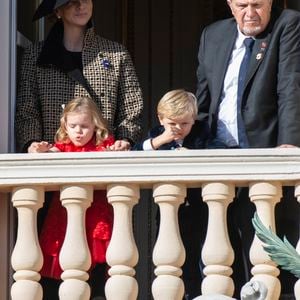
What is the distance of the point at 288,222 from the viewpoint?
8242 mm

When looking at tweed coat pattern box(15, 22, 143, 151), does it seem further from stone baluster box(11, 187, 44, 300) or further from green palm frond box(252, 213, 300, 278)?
green palm frond box(252, 213, 300, 278)

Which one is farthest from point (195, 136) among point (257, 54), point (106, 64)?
point (106, 64)

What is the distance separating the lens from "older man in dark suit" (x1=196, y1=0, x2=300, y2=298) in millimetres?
8219

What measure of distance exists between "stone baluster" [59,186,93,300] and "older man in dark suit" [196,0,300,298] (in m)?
0.71

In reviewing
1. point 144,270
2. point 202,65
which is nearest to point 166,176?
point 202,65

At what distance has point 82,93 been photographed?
8.60 meters

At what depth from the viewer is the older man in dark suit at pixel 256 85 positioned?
822 centimetres

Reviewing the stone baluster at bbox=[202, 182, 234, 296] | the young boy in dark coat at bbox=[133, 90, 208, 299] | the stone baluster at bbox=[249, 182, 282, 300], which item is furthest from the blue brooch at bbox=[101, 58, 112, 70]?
the stone baluster at bbox=[249, 182, 282, 300]

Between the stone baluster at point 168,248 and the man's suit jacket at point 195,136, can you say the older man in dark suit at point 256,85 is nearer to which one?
the man's suit jacket at point 195,136

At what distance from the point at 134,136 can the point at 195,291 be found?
82cm

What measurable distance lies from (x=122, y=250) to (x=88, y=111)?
2.27 feet

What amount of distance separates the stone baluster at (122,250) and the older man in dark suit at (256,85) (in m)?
0.53

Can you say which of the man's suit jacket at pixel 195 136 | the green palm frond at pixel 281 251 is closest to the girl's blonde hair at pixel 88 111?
the man's suit jacket at pixel 195 136

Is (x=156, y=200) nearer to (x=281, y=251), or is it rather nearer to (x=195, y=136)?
(x=195, y=136)
